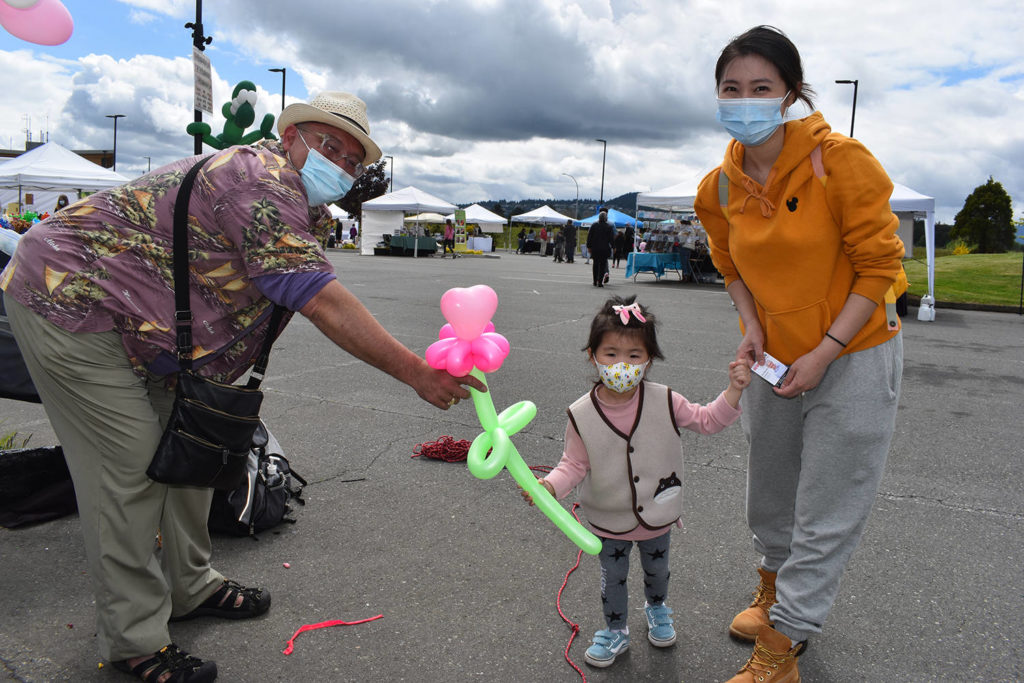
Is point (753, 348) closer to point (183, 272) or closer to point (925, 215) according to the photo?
point (183, 272)

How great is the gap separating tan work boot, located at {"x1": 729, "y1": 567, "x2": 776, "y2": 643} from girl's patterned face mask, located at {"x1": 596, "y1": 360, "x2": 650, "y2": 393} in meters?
0.93

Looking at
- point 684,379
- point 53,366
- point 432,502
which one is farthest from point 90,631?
point 684,379

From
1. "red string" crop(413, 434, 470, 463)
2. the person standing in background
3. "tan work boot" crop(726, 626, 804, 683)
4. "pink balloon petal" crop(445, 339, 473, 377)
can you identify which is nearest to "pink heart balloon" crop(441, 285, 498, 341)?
"pink balloon petal" crop(445, 339, 473, 377)

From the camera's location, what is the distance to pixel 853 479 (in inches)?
86.0

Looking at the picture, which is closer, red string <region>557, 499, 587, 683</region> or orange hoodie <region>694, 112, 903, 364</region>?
orange hoodie <region>694, 112, 903, 364</region>

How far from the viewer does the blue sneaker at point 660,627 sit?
102 inches

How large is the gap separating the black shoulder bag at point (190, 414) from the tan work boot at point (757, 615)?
1.91 meters

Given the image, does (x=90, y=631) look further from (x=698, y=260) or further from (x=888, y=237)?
(x=698, y=260)

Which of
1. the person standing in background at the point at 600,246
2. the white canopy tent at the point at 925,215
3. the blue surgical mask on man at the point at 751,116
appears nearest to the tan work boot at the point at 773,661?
the blue surgical mask on man at the point at 751,116

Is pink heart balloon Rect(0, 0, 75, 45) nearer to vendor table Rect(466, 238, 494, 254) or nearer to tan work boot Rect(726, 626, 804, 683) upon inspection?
tan work boot Rect(726, 626, 804, 683)

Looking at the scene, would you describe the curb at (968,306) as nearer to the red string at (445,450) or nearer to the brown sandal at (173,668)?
the red string at (445,450)

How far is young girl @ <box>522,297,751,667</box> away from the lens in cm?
242

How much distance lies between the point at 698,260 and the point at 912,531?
1742 cm

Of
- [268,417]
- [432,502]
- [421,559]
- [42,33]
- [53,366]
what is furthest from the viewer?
[268,417]
